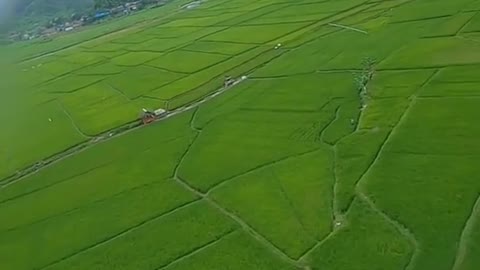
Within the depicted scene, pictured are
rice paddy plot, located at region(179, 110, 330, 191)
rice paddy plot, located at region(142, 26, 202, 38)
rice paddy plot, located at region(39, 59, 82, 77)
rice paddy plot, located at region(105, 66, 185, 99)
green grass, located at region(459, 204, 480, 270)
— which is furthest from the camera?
rice paddy plot, located at region(142, 26, 202, 38)

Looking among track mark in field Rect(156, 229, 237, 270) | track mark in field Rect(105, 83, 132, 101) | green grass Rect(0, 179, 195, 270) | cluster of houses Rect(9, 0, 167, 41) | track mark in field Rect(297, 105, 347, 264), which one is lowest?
cluster of houses Rect(9, 0, 167, 41)

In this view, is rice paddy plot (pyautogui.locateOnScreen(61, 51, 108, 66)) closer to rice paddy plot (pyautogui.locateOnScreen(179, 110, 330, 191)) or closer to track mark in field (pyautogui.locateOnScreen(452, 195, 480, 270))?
rice paddy plot (pyautogui.locateOnScreen(179, 110, 330, 191))

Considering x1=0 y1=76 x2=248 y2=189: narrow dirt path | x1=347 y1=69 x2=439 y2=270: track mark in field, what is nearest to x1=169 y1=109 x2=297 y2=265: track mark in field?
x1=347 y1=69 x2=439 y2=270: track mark in field

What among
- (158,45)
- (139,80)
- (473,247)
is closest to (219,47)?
(139,80)

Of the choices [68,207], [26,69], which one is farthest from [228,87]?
[26,69]

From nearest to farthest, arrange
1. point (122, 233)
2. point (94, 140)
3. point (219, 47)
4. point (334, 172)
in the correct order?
1. point (122, 233)
2. point (334, 172)
3. point (94, 140)
4. point (219, 47)

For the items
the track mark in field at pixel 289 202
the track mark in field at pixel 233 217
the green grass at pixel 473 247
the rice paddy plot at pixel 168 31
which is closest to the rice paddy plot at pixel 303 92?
the track mark in field at pixel 233 217

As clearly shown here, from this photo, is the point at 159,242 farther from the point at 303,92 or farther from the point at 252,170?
the point at 303,92
